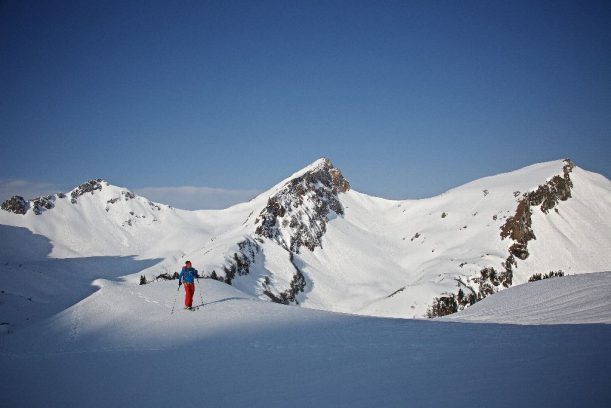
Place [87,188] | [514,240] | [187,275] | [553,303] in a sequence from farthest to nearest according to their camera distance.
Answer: [87,188] < [514,240] < [187,275] < [553,303]

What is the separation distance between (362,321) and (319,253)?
108 meters

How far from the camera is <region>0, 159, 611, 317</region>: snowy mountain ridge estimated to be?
87.0m

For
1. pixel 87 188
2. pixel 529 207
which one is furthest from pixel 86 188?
pixel 529 207

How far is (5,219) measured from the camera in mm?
132000

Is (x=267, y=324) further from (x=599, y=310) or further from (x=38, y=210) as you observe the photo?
(x=38, y=210)

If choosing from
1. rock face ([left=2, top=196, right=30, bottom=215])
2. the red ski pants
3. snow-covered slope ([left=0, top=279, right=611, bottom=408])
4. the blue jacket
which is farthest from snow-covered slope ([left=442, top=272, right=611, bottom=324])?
rock face ([left=2, top=196, right=30, bottom=215])

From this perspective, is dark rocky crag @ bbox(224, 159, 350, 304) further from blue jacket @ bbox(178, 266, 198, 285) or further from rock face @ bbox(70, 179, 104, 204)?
rock face @ bbox(70, 179, 104, 204)

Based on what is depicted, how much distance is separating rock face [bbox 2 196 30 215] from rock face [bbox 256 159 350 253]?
87999mm

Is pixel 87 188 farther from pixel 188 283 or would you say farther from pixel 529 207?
pixel 188 283

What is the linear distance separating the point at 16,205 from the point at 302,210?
99.3m

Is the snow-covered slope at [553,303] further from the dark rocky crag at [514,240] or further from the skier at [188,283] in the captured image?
the dark rocky crag at [514,240]

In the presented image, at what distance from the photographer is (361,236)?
14000 cm

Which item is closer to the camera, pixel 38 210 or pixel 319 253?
pixel 319 253

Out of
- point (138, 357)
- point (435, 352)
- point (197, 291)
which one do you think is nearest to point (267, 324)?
point (138, 357)
